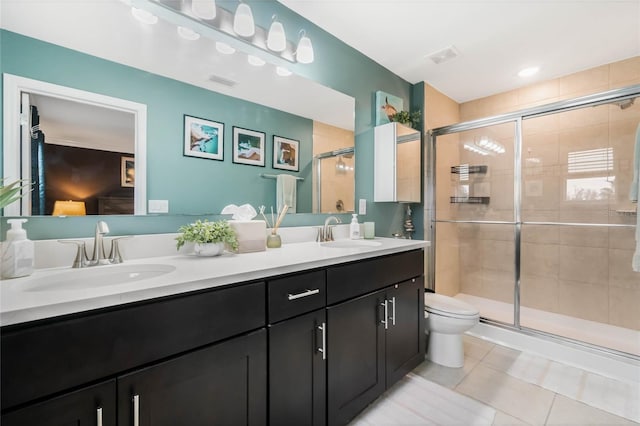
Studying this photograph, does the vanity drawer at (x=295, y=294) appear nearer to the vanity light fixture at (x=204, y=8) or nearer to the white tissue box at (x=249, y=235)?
the white tissue box at (x=249, y=235)

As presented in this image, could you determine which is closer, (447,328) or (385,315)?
(385,315)

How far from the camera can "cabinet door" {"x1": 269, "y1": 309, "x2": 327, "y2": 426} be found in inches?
39.9

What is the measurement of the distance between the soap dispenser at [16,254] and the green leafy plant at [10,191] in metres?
0.07

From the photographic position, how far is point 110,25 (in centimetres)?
112

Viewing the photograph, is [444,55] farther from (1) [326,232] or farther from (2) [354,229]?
(1) [326,232]

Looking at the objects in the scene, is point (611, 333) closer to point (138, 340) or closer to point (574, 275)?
point (574, 275)

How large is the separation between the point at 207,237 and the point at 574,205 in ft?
10.3

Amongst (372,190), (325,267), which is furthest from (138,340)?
(372,190)

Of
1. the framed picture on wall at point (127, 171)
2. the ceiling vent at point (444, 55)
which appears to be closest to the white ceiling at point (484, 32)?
the ceiling vent at point (444, 55)

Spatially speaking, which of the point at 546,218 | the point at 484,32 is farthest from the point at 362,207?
the point at 546,218

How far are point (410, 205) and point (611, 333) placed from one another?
1.96m

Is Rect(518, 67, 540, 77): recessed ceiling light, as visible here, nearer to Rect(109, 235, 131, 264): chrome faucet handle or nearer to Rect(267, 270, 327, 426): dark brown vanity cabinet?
Rect(267, 270, 327, 426): dark brown vanity cabinet

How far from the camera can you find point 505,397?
1.63m

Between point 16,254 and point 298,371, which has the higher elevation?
point 16,254
